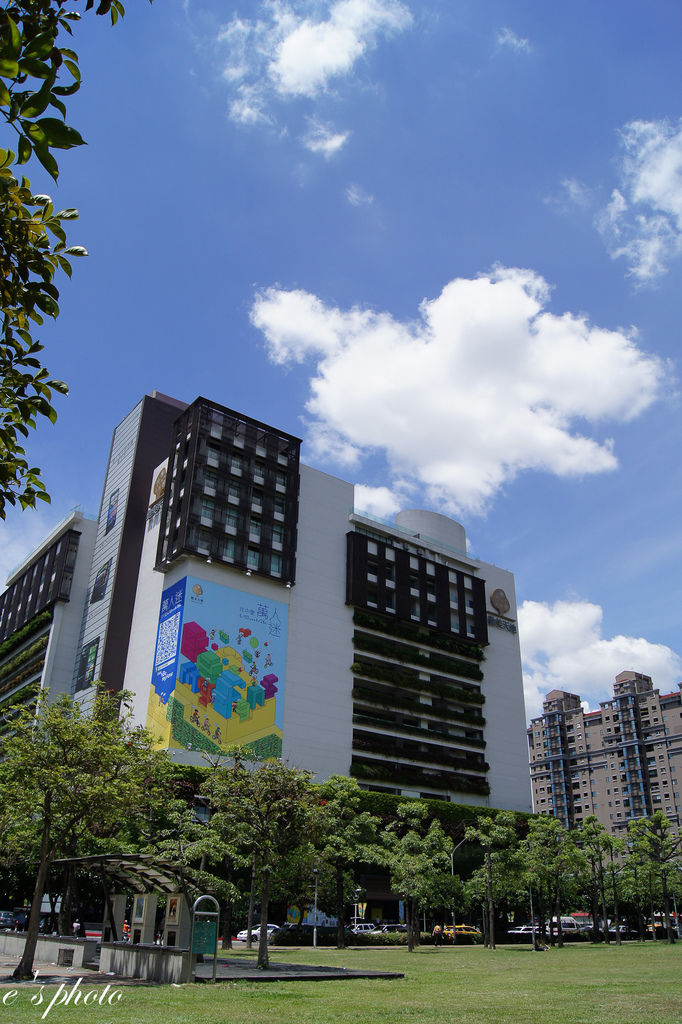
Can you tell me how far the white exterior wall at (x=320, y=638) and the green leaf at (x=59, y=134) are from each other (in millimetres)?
63518

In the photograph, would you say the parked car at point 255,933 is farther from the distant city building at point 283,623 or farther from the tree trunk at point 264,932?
the tree trunk at point 264,932

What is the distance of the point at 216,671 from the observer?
62.6 metres

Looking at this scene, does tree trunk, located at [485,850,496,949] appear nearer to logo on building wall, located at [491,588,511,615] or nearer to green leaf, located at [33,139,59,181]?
logo on building wall, located at [491,588,511,615]

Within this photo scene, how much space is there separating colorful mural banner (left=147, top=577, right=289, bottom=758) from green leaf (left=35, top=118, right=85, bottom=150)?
58.2 m

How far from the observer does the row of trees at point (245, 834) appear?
25.8 meters

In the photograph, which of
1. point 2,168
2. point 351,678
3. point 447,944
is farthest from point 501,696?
point 2,168

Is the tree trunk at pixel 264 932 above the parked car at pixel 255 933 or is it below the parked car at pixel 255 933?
above

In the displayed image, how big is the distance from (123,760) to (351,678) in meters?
48.0

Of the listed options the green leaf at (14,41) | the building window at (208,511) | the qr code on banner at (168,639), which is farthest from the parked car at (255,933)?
the green leaf at (14,41)

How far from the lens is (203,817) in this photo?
58406 millimetres

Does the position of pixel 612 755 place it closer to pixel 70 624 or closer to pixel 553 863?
pixel 553 863

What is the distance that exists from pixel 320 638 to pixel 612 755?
104m

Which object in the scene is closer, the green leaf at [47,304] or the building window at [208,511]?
the green leaf at [47,304]

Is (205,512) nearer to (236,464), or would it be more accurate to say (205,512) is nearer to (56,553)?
(236,464)
